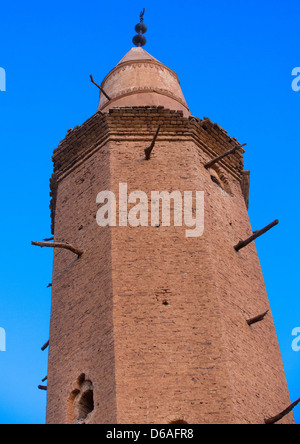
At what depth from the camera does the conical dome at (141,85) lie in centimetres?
1499

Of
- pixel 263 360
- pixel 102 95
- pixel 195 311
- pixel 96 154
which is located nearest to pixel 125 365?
pixel 195 311

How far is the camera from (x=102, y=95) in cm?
1603

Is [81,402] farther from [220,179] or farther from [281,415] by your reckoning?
[220,179]

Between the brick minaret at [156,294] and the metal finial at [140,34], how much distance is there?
191 inches

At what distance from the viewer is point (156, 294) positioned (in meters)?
11.0

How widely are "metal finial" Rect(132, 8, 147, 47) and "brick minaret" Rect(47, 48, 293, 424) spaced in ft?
15.9

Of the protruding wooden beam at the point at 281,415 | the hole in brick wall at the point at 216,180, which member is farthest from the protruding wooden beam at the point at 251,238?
the protruding wooden beam at the point at 281,415

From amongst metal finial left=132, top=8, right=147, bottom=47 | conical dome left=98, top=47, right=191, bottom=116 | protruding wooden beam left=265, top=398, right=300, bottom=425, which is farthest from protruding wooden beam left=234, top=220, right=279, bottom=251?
metal finial left=132, top=8, right=147, bottom=47

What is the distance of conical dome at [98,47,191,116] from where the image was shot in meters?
15.0

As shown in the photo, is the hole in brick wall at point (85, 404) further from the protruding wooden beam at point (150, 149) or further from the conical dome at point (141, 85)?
the conical dome at point (141, 85)

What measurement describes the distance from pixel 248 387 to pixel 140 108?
5.26 meters

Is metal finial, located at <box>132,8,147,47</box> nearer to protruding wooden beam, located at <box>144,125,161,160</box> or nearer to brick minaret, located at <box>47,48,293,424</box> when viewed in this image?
brick minaret, located at <box>47,48,293,424</box>
